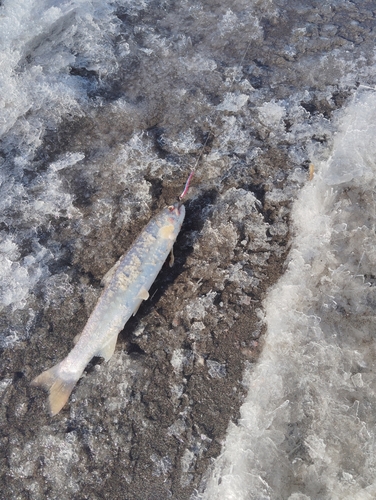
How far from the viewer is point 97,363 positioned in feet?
12.4

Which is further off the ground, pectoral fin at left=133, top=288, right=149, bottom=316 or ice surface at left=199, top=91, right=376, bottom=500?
pectoral fin at left=133, top=288, right=149, bottom=316

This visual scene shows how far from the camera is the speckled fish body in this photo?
11.7 ft

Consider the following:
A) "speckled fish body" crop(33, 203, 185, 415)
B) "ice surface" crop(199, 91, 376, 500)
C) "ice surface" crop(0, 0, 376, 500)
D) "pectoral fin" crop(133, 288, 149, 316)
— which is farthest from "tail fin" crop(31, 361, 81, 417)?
"ice surface" crop(199, 91, 376, 500)

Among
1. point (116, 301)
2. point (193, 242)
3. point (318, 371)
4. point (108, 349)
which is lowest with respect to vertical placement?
point (318, 371)

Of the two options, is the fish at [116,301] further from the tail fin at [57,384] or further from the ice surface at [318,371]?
the ice surface at [318,371]

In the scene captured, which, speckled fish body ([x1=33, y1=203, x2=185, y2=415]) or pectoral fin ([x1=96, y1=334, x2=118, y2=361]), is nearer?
speckled fish body ([x1=33, y1=203, x2=185, y2=415])

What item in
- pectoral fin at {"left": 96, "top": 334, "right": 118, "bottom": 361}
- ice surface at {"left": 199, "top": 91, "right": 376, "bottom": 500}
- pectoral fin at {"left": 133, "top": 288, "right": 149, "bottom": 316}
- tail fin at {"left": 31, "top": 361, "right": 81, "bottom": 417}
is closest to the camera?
ice surface at {"left": 199, "top": 91, "right": 376, "bottom": 500}

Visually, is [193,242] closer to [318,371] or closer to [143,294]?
[143,294]

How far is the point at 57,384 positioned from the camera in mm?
3535

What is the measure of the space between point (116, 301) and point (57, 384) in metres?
0.80

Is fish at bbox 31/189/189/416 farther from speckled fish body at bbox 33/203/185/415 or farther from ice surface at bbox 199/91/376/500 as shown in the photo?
ice surface at bbox 199/91/376/500

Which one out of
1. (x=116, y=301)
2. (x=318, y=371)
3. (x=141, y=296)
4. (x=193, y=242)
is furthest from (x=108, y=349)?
(x=318, y=371)

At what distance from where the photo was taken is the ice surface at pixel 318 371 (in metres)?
3.20

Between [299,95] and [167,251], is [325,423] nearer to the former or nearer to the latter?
[167,251]
